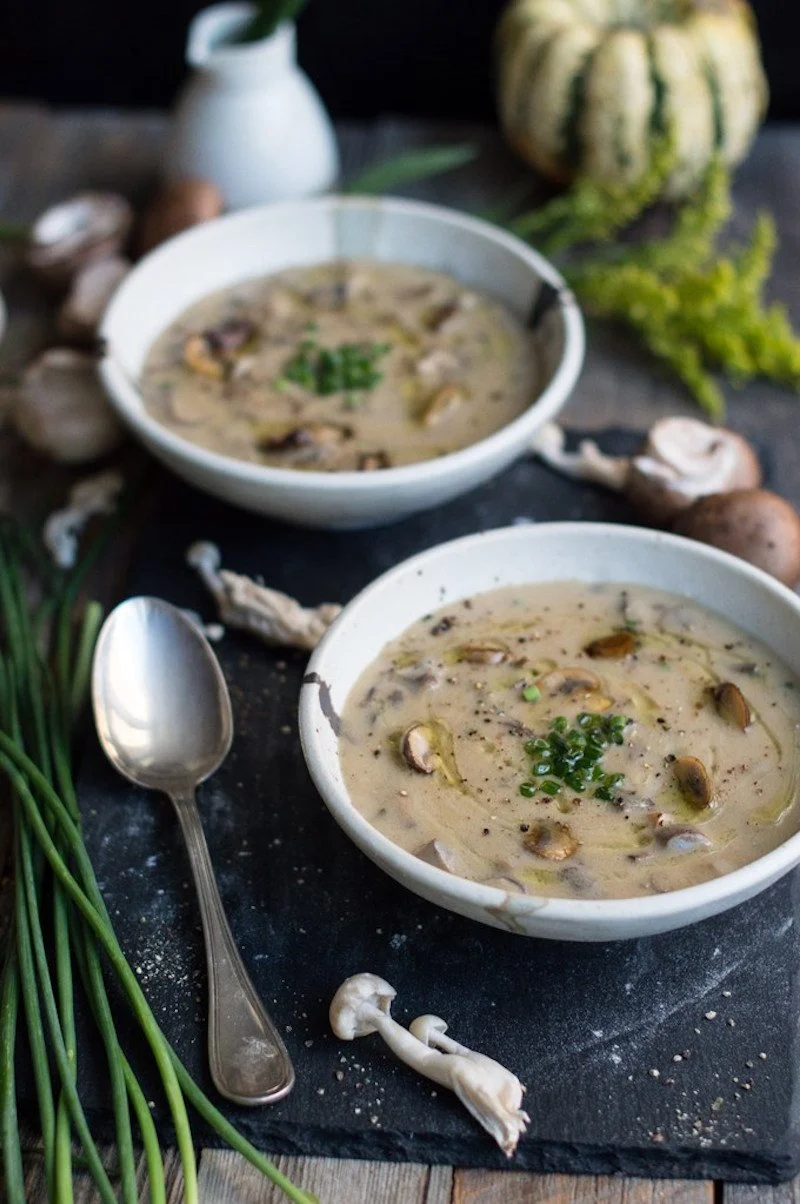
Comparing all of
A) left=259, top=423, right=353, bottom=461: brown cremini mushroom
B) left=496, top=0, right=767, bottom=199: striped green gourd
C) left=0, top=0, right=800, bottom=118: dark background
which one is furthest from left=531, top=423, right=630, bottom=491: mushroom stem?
left=0, top=0, right=800, bottom=118: dark background

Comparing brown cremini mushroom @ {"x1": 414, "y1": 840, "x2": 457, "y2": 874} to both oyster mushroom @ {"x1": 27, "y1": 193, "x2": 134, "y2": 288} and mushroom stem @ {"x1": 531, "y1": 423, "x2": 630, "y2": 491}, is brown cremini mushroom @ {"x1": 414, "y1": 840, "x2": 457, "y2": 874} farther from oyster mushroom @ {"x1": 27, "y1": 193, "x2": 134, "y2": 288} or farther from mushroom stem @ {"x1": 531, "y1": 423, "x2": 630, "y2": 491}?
oyster mushroom @ {"x1": 27, "y1": 193, "x2": 134, "y2": 288}

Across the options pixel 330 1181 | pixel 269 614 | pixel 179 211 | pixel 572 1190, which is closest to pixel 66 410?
pixel 179 211

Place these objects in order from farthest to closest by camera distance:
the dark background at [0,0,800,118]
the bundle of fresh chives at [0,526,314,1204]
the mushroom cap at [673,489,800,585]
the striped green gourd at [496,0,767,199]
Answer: the dark background at [0,0,800,118], the striped green gourd at [496,0,767,199], the mushroom cap at [673,489,800,585], the bundle of fresh chives at [0,526,314,1204]

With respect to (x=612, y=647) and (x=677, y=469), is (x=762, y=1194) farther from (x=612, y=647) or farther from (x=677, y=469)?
Answer: (x=677, y=469)

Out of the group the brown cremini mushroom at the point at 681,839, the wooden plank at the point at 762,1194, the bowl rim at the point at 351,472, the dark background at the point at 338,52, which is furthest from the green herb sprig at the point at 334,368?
the dark background at the point at 338,52

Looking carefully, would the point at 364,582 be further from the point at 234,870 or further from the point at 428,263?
the point at 428,263

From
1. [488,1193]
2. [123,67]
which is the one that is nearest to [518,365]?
[488,1193]

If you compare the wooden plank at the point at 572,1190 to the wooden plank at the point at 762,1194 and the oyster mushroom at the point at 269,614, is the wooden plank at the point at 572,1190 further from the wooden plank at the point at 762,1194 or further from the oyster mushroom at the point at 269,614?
the oyster mushroom at the point at 269,614
